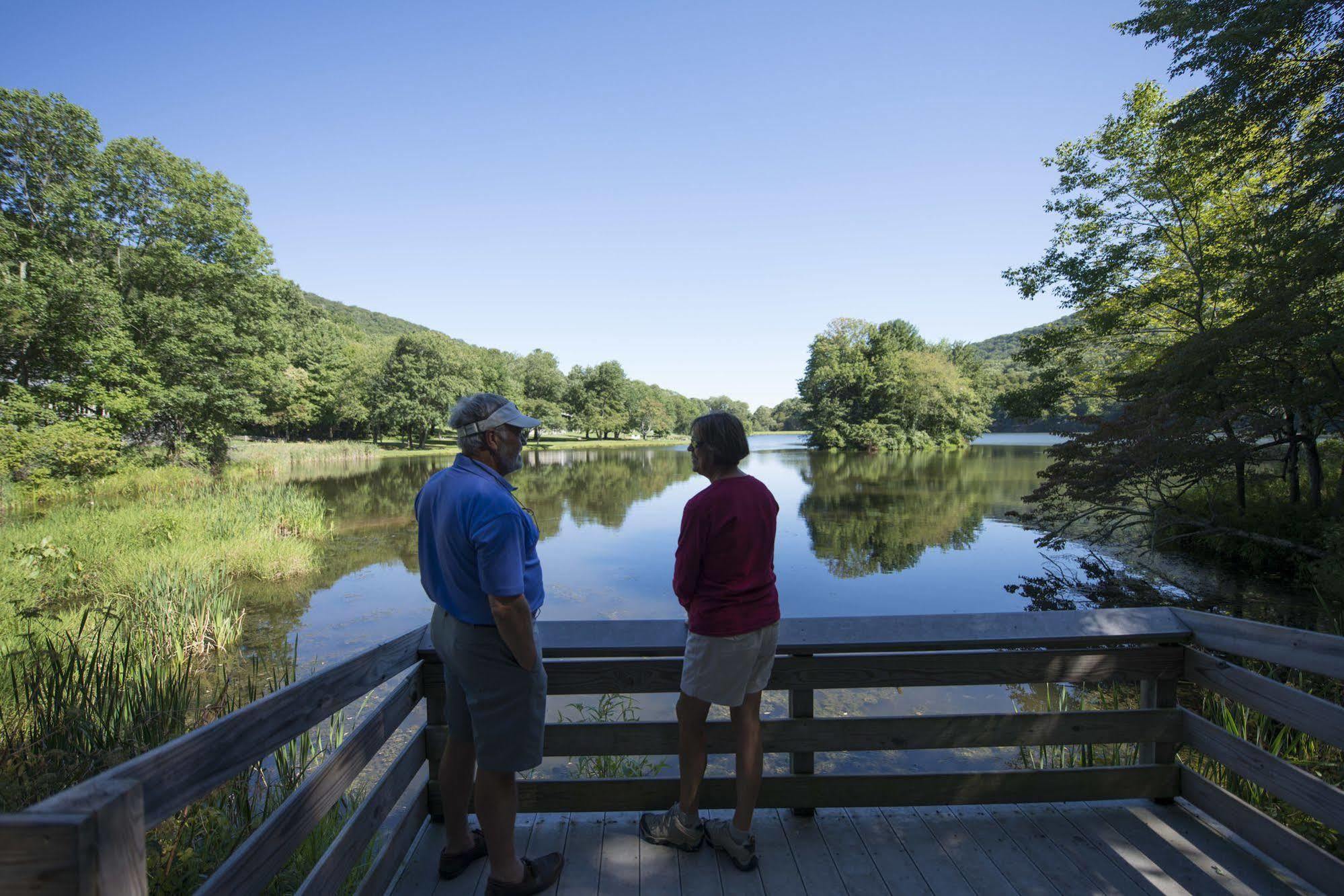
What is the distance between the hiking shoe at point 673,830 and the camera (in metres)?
2.28

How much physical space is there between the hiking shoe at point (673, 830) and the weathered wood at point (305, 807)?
959 millimetres

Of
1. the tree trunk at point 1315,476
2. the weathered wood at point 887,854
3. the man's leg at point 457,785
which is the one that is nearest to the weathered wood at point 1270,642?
the weathered wood at point 887,854

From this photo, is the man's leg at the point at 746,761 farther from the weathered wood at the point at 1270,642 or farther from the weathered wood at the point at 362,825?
the weathered wood at the point at 1270,642

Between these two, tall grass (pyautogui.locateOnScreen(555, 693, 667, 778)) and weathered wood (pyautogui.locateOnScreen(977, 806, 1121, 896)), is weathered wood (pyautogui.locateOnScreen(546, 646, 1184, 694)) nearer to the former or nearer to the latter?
weathered wood (pyautogui.locateOnScreen(977, 806, 1121, 896))

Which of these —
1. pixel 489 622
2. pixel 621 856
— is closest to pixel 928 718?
pixel 621 856

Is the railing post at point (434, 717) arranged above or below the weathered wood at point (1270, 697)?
below

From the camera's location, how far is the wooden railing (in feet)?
6.54

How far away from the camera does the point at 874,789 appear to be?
2.44 metres

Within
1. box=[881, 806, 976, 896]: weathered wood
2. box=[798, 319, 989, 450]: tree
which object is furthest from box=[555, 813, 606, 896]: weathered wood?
box=[798, 319, 989, 450]: tree

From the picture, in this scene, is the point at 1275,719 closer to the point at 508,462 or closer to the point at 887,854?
the point at 887,854

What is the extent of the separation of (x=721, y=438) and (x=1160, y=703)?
2.00 meters

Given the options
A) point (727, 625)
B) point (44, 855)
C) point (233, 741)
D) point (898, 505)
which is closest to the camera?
point (44, 855)

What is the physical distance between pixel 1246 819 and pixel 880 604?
7.12 metres

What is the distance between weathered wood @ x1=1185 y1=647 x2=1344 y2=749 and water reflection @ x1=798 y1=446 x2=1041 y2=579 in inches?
341
